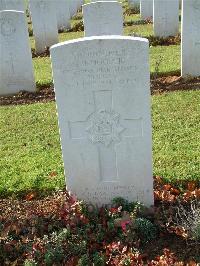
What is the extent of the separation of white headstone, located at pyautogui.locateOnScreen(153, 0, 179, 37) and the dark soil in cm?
474

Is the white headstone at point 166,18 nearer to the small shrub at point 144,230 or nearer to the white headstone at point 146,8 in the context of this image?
the white headstone at point 146,8

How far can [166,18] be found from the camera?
13906 mm

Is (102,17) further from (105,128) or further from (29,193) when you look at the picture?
(105,128)

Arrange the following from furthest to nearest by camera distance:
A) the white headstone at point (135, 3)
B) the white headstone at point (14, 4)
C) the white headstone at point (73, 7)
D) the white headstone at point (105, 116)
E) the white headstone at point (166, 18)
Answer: the white headstone at point (73, 7) < the white headstone at point (135, 3) < the white headstone at point (14, 4) < the white headstone at point (166, 18) < the white headstone at point (105, 116)

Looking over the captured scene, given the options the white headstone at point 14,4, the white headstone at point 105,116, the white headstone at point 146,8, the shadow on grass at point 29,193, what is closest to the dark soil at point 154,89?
the shadow on grass at point 29,193

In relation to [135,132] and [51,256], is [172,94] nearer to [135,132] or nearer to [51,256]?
[135,132]

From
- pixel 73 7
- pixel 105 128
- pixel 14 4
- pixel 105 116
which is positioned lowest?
pixel 105 128

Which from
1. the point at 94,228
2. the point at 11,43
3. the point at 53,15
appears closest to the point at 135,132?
the point at 94,228

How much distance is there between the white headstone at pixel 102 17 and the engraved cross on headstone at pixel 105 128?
235 inches

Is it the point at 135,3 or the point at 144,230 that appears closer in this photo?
the point at 144,230

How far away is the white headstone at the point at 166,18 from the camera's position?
44.8 feet

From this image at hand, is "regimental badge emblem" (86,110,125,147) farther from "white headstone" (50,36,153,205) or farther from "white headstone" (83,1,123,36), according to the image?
"white headstone" (83,1,123,36)

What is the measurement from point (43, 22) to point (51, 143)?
8.06m

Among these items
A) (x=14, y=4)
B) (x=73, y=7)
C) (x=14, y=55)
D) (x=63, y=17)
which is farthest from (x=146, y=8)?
(x=14, y=55)
